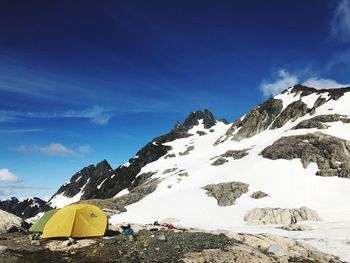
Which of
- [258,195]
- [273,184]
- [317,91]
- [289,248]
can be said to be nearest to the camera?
[289,248]

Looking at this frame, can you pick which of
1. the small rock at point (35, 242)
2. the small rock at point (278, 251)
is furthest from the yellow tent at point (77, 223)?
the small rock at point (278, 251)

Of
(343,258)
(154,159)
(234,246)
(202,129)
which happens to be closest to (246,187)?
(343,258)

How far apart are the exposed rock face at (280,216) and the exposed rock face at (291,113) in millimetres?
61177

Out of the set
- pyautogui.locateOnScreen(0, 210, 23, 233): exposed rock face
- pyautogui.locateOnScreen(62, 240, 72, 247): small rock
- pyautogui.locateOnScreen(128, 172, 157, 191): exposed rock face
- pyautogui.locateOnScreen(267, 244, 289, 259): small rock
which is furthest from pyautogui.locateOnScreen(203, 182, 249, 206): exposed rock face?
pyautogui.locateOnScreen(62, 240, 72, 247): small rock

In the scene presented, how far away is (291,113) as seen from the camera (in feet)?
410

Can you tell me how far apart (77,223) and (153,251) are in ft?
24.5

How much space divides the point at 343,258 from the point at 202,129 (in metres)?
166

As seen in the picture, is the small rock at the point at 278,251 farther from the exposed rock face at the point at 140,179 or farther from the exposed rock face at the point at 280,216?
the exposed rock face at the point at 140,179

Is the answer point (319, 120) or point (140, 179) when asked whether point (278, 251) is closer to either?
point (319, 120)

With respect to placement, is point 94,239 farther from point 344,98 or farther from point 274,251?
point 344,98

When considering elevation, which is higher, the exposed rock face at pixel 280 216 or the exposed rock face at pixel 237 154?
the exposed rock face at pixel 237 154

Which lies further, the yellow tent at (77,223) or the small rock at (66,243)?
the yellow tent at (77,223)

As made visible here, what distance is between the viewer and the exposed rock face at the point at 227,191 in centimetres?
7750

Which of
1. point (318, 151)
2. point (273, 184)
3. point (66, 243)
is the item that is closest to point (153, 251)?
point (66, 243)
